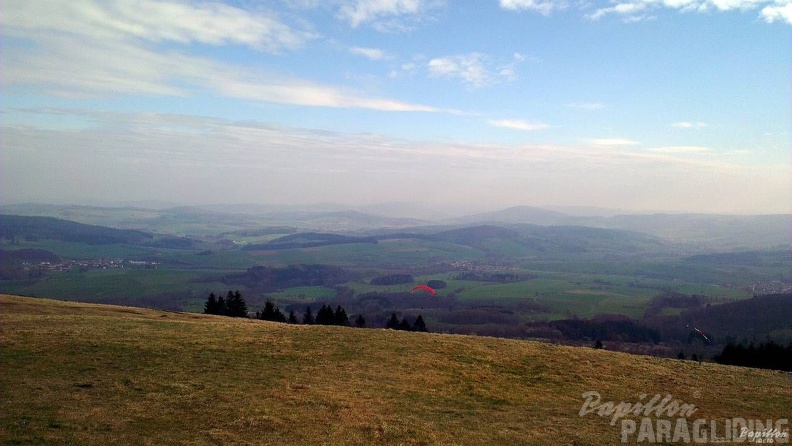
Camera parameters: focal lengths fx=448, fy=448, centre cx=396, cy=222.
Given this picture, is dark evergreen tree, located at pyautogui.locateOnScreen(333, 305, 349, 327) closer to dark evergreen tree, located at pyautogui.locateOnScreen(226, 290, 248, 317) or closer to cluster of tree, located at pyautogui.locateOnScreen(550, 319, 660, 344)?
dark evergreen tree, located at pyautogui.locateOnScreen(226, 290, 248, 317)

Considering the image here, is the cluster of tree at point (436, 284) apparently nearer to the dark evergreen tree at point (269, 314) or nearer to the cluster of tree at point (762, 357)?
the dark evergreen tree at point (269, 314)

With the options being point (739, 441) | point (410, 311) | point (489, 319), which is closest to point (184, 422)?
point (739, 441)

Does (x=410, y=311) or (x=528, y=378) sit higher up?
(x=528, y=378)

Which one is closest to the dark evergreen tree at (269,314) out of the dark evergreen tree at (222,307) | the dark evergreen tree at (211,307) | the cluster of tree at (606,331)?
the dark evergreen tree at (222,307)

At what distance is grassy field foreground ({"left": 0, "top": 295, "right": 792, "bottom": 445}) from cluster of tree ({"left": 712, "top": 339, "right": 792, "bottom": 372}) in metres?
13.3

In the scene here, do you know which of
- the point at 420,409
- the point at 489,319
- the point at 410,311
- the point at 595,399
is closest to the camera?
the point at 420,409

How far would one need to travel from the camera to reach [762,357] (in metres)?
→ 45.4

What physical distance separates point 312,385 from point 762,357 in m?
47.3

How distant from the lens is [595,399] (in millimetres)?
24656

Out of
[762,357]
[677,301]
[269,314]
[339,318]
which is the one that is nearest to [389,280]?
[677,301]

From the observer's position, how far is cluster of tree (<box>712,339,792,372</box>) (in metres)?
43.6

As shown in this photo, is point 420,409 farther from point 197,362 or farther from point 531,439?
point 197,362

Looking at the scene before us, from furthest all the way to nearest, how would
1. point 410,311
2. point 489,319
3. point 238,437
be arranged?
1. point 410,311
2. point 489,319
3. point 238,437

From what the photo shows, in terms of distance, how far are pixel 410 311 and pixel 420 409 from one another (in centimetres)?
11994
